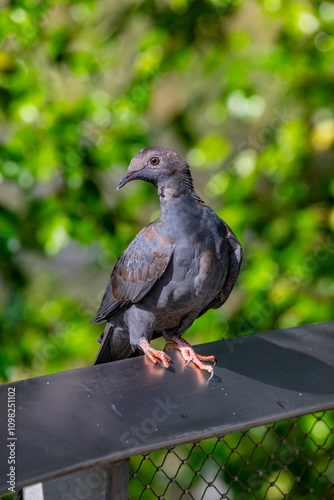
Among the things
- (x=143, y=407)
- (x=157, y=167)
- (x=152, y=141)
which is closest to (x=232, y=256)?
(x=157, y=167)

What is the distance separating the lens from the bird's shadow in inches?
49.4

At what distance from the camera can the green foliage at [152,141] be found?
2633 mm

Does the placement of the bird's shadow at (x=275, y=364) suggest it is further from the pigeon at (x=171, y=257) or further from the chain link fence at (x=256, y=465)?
the chain link fence at (x=256, y=465)

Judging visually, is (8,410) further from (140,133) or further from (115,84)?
(115,84)

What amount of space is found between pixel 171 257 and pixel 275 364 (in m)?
0.48

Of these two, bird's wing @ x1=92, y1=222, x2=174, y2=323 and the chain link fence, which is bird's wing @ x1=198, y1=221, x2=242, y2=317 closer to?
bird's wing @ x1=92, y1=222, x2=174, y2=323

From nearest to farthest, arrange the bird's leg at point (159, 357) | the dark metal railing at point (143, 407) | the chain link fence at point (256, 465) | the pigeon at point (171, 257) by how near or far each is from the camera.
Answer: the dark metal railing at point (143, 407) → the bird's leg at point (159, 357) → the pigeon at point (171, 257) → the chain link fence at point (256, 465)

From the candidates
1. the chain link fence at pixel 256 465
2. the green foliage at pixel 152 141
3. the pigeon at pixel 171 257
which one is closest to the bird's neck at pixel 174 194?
the pigeon at pixel 171 257

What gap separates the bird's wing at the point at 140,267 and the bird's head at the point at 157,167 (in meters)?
0.14

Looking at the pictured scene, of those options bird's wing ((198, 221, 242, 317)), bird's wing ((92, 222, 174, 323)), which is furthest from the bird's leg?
bird's wing ((198, 221, 242, 317))

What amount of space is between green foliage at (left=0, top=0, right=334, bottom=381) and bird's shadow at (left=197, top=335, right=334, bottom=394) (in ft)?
4.23

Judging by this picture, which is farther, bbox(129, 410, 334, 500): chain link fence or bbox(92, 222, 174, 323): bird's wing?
bbox(129, 410, 334, 500): chain link fence

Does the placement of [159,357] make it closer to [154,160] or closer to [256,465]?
[154,160]

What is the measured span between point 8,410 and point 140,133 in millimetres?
1874
